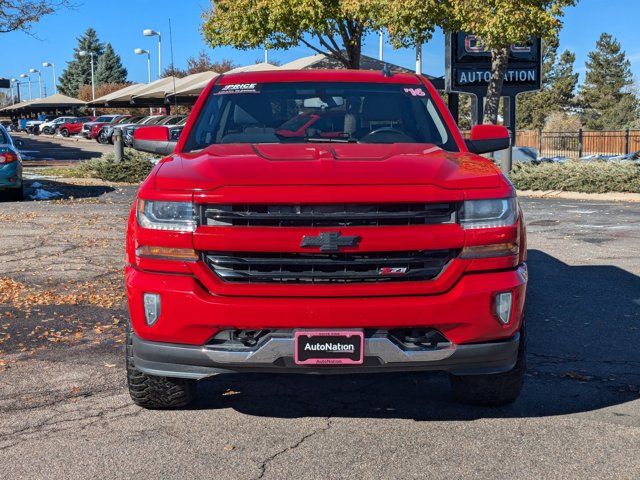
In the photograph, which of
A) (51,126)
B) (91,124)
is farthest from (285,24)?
(51,126)

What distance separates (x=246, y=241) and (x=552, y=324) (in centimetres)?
360

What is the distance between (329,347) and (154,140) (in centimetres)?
244

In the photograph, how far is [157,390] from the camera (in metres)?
4.70

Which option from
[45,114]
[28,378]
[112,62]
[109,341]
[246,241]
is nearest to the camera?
[246,241]

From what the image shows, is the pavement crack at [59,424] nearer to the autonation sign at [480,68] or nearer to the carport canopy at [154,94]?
the autonation sign at [480,68]

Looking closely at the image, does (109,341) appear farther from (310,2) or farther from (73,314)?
(310,2)

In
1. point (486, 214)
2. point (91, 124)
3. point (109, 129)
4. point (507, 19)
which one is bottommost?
point (109, 129)

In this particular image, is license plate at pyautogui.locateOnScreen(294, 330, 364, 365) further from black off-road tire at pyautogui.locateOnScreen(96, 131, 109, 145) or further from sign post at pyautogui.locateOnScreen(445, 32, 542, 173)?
black off-road tire at pyautogui.locateOnScreen(96, 131, 109, 145)

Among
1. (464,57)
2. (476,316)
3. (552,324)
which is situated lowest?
(552,324)

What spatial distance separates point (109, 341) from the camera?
6418mm

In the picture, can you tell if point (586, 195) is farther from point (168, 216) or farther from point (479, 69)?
point (168, 216)

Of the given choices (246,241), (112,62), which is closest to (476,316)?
(246,241)

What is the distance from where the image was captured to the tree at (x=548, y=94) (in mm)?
76062

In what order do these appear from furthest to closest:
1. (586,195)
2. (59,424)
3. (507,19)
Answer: (507,19), (586,195), (59,424)
